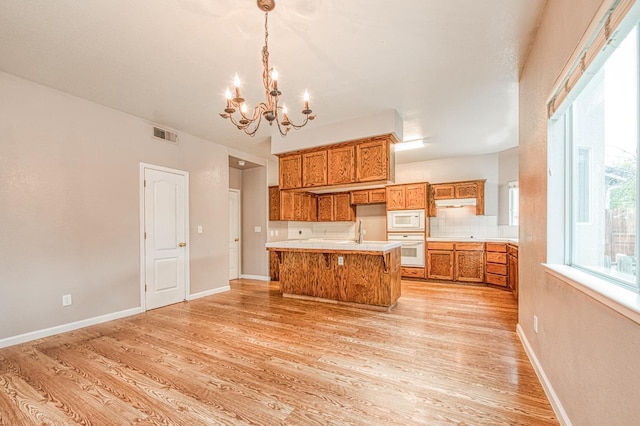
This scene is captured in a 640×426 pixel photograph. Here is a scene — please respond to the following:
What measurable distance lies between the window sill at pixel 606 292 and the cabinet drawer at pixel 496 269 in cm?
406

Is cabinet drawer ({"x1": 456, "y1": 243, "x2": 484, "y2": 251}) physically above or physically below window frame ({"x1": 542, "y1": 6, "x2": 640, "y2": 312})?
below

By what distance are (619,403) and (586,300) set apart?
470 millimetres

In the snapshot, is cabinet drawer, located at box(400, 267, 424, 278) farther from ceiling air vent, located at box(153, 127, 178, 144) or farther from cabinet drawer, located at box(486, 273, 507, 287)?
ceiling air vent, located at box(153, 127, 178, 144)

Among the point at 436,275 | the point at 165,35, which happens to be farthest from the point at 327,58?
the point at 436,275

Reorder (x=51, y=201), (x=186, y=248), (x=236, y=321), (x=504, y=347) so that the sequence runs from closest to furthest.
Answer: (x=504, y=347), (x=51, y=201), (x=236, y=321), (x=186, y=248)

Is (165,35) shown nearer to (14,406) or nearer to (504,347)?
(14,406)

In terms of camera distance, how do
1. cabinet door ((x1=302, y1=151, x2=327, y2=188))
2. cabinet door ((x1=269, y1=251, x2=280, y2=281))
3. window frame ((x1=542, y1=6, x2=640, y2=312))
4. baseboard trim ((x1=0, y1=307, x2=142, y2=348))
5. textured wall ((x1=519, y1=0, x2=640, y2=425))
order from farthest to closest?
1. cabinet door ((x1=269, y1=251, x2=280, y2=281))
2. cabinet door ((x1=302, y1=151, x2=327, y2=188))
3. baseboard trim ((x1=0, y1=307, x2=142, y2=348))
4. window frame ((x1=542, y1=6, x2=640, y2=312))
5. textured wall ((x1=519, y1=0, x2=640, y2=425))

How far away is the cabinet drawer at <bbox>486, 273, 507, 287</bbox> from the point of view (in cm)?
529

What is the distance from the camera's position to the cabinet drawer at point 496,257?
530cm

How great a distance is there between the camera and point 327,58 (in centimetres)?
266

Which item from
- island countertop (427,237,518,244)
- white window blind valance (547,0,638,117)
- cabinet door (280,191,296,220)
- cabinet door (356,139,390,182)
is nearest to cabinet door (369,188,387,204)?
island countertop (427,237,518,244)

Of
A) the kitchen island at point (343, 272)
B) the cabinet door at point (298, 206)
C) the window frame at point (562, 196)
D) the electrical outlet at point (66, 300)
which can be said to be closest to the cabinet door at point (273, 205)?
the cabinet door at point (298, 206)

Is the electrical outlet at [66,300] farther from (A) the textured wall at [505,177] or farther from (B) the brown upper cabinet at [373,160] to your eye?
(A) the textured wall at [505,177]

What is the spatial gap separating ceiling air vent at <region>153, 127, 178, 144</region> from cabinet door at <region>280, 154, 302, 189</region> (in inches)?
66.5
